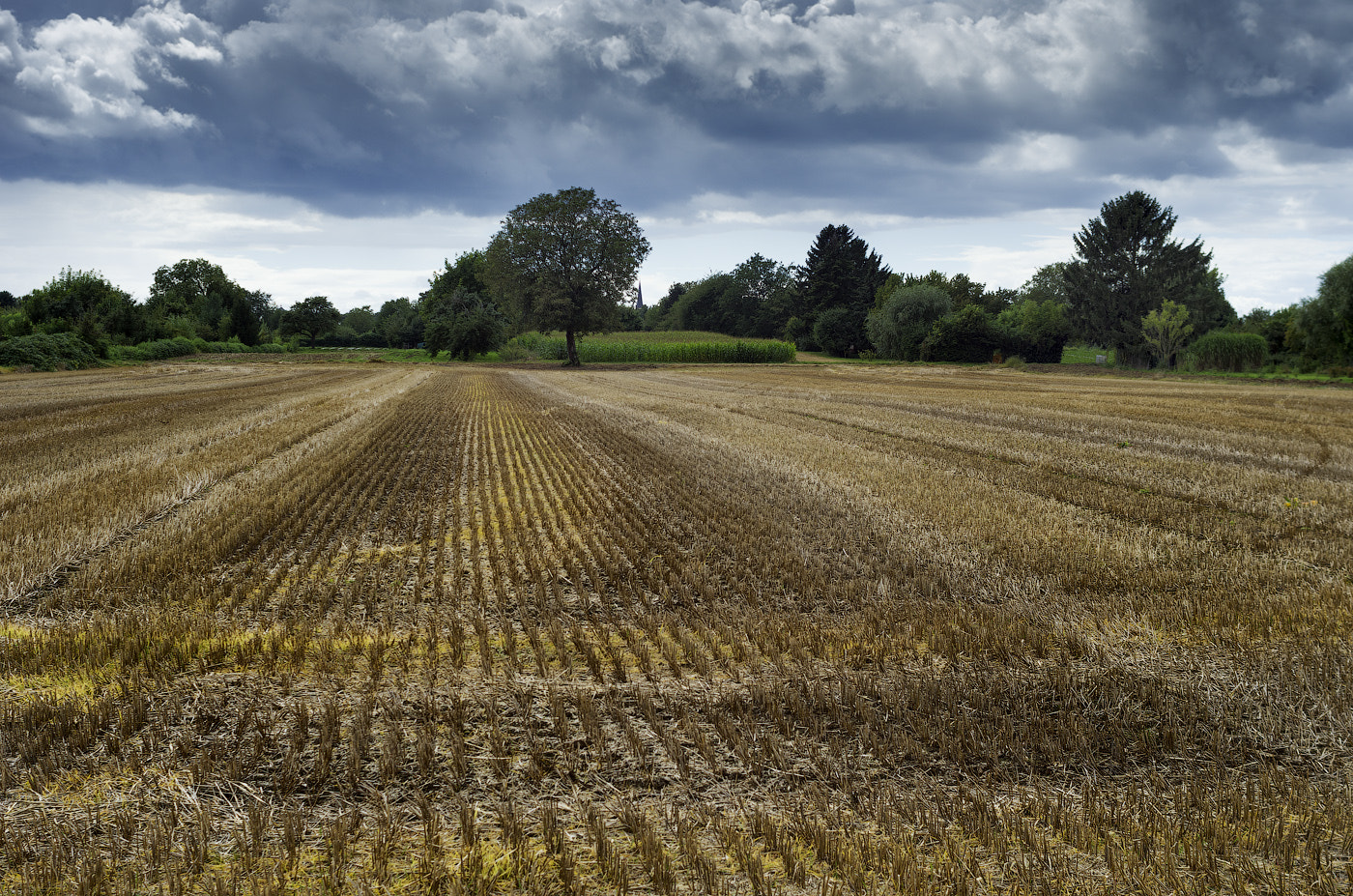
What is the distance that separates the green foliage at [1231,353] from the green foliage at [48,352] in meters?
74.5

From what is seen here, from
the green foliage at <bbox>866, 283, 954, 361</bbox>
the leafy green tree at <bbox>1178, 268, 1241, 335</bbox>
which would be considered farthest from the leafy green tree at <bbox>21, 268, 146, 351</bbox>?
the leafy green tree at <bbox>1178, 268, 1241, 335</bbox>

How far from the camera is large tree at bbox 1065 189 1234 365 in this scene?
55781 millimetres

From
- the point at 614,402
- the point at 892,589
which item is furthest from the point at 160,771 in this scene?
the point at 614,402

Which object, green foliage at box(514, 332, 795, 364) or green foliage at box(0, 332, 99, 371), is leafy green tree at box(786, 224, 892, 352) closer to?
green foliage at box(514, 332, 795, 364)

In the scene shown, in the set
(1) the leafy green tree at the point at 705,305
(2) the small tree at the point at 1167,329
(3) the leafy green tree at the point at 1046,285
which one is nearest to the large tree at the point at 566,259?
(2) the small tree at the point at 1167,329

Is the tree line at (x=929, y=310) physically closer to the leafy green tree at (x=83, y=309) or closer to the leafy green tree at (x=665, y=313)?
the leafy green tree at (x=83, y=309)

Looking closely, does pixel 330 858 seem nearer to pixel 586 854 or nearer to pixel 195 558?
pixel 586 854

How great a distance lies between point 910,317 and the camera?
65.8m

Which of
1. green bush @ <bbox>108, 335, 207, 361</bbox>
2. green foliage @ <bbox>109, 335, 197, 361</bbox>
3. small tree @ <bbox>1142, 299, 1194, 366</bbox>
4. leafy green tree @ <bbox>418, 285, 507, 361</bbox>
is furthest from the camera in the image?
leafy green tree @ <bbox>418, 285, 507, 361</bbox>

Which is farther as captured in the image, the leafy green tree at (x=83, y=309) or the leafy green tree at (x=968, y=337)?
the leafy green tree at (x=968, y=337)

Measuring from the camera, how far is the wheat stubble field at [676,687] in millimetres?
2551

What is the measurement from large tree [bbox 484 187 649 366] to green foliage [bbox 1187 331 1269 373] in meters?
41.2

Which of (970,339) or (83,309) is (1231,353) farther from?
(83,309)

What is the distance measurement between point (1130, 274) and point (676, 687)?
67.8 metres
